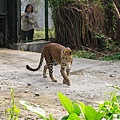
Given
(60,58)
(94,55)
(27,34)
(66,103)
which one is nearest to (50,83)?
(60,58)

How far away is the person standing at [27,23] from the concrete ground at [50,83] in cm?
209

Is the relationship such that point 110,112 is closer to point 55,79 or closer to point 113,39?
point 55,79

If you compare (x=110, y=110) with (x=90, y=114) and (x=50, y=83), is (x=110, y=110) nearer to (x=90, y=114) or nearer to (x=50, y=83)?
(x=90, y=114)

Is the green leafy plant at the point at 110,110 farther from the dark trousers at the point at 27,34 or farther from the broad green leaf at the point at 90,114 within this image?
the dark trousers at the point at 27,34

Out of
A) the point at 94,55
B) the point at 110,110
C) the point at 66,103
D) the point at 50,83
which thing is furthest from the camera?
the point at 94,55

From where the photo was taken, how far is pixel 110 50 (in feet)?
38.7

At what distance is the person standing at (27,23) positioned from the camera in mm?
11312

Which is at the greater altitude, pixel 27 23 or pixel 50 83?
pixel 27 23

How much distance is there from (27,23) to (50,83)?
560cm

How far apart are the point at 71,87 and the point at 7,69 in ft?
6.74

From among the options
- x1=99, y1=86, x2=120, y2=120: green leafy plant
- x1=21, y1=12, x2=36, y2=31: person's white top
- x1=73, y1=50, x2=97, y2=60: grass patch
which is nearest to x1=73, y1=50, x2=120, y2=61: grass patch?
x1=73, y1=50, x2=97, y2=60: grass patch

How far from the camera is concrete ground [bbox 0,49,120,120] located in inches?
182

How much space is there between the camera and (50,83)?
609 centimetres

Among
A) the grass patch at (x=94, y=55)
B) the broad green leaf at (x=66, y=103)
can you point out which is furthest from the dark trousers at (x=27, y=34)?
the broad green leaf at (x=66, y=103)
